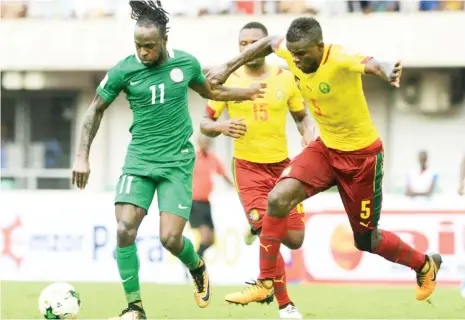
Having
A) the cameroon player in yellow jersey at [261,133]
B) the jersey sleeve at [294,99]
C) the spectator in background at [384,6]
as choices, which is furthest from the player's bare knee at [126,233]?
the spectator in background at [384,6]

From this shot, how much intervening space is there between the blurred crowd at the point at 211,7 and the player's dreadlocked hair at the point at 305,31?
43.9 feet

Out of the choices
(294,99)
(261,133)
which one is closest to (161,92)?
(261,133)

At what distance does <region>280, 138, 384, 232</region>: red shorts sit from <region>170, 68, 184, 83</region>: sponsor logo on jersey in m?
1.21

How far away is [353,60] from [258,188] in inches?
88.4

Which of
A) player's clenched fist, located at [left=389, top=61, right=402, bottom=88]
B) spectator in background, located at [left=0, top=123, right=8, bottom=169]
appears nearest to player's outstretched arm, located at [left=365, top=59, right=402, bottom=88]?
player's clenched fist, located at [left=389, top=61, right=402, bottom=88]

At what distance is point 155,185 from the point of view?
10234mm

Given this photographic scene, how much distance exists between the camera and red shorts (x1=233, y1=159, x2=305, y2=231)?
1131 cm

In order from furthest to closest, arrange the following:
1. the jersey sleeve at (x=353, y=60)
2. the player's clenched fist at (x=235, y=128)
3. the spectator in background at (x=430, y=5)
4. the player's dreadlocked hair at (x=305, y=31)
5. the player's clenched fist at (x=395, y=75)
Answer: the spectator in background at (x=430, y=5) < the player's clenched fist at (x=235, y=128) < the player's dreadlocked hair at (x=305, y=31) < the jersey sleeve at (x=353, y=60) < the player's clenched fist at (x=395, y=75)

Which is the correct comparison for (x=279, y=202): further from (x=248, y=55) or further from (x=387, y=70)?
(x=387, y=70)

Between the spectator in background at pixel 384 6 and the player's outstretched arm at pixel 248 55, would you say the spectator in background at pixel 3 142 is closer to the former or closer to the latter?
the spectator in background at pixel 384 6

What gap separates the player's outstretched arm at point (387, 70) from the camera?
8.78m

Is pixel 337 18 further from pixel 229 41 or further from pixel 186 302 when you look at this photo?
pixel 186 302

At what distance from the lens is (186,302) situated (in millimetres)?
12969

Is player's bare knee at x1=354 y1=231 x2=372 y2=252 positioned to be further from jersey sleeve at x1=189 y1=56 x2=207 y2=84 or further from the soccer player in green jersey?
jersey sleeve at x1=189 y1=56 x2=207 y2=84
